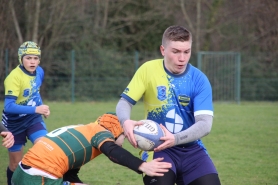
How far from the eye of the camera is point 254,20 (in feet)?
89.1

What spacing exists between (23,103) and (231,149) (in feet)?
16.4

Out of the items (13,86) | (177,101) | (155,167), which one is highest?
(177,101)

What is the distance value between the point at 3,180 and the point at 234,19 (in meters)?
21.7

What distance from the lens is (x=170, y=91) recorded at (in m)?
4.88

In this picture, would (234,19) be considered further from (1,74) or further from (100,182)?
(100,182)

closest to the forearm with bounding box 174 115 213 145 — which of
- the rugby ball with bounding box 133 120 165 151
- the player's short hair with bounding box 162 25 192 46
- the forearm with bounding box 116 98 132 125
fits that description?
the rugby ball with bounding box 133 120 165 151

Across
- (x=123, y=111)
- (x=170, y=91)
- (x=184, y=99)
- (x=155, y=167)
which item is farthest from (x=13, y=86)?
(x=155, y=167)

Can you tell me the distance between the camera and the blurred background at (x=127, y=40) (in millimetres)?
22969

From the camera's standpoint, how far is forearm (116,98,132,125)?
461 centimetres

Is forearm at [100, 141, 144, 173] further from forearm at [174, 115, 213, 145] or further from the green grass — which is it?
the green grass

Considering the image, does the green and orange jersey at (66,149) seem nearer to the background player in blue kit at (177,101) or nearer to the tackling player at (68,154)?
the tackling player at (68,154)

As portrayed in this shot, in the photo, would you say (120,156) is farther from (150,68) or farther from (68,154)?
(150,68)

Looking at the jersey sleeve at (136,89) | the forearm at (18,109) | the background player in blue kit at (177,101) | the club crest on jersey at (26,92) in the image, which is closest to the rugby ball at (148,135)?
the background player in blue kit at (177,101)

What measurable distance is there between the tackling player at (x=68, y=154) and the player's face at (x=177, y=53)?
34.3 inches
